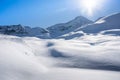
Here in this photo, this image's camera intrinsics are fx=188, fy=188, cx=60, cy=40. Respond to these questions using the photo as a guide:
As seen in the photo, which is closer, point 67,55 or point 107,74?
point 107,74

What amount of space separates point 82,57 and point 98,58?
0.82 m

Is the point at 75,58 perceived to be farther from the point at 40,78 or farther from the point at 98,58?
the point at 40,78

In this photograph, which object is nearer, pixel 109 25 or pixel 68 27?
pixel 109 25

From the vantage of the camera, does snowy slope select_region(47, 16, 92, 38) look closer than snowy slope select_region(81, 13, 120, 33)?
No

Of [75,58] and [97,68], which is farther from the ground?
[75,58]

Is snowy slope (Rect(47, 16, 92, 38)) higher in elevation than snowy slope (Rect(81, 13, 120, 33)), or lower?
higher

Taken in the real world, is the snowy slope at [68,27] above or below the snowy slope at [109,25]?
above

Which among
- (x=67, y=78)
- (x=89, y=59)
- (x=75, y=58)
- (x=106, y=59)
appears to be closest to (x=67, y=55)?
(x=75, y=58)

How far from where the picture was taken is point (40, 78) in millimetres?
6109

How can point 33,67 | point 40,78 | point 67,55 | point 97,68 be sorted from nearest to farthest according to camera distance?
point 40,78 → point 33,67 → point 97,68 → point 67,55

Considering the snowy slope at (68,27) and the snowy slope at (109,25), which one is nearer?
the snowy slope at (109,25)

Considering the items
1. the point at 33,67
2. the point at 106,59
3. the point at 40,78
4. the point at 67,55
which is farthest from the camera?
the point at 67,55

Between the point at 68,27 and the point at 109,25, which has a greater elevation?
the point at 68,27

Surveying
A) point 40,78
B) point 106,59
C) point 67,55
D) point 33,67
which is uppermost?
point 67,55
